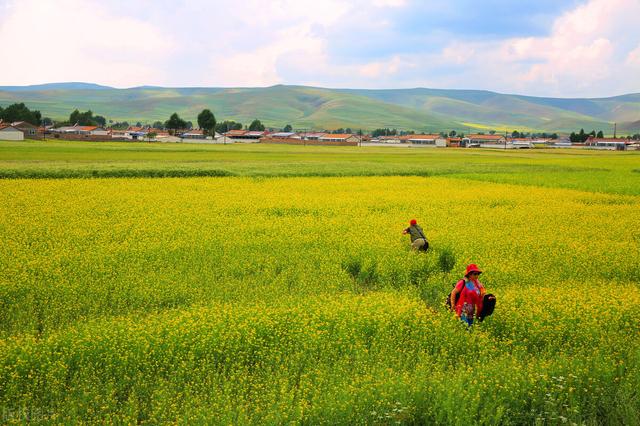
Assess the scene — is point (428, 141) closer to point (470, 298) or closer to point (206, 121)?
point (206, 121)

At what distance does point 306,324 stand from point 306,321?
0.06 meters

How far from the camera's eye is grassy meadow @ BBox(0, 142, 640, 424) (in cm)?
750

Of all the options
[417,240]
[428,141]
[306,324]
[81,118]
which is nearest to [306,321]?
[306,324]

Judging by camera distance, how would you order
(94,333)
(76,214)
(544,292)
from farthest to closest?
(76,214)
(544,292)
(94,333)

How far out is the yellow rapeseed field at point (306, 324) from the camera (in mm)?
7500

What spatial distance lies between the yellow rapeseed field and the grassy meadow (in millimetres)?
42

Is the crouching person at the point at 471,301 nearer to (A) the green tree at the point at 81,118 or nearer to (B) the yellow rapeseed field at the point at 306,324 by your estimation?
(B) the yellow rapeseed field at the point at 306,324

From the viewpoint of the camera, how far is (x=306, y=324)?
984 centimetres

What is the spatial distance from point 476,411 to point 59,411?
5.45 meters

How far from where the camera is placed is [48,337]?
920 centimetres

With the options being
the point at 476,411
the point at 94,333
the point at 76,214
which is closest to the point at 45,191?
the point at 76,214

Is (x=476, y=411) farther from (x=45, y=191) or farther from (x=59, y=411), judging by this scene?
(x=45, y=191)

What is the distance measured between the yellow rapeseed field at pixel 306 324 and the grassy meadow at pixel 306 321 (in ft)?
0.14

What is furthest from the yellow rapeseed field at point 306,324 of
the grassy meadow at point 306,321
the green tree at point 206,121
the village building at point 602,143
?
the village building at point 602,143
